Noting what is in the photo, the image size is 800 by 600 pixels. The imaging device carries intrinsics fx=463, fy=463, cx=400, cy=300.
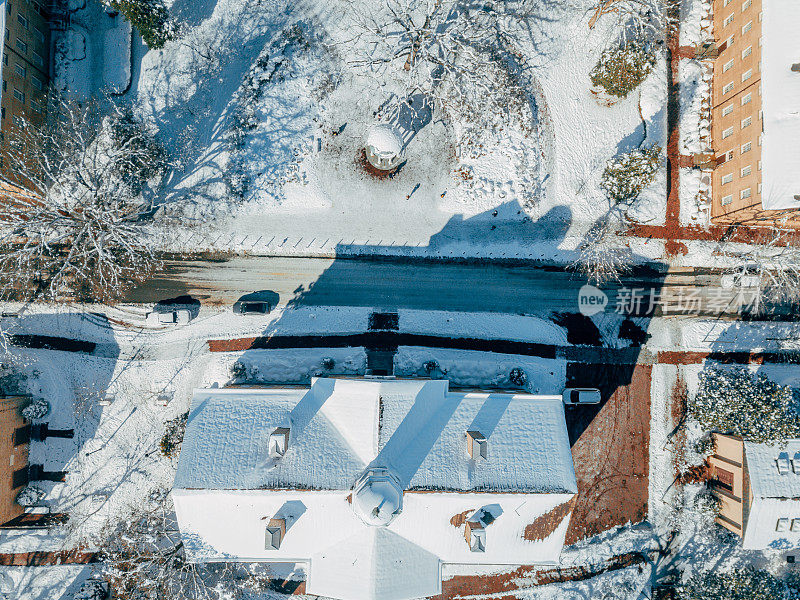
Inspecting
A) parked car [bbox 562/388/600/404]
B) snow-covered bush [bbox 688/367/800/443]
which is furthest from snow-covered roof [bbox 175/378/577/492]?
snow-covered bush [bbox 688/367/800/443]

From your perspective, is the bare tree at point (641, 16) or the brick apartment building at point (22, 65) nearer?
the brick apartment building at point (22, 65)

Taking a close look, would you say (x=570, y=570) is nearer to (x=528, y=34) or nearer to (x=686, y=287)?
(x=686, y=287)

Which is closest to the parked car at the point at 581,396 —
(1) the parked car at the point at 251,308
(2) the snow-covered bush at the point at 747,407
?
(2) the snow-covered bush at the point at 747,407

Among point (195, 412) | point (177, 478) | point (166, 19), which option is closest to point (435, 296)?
point (195, 412)

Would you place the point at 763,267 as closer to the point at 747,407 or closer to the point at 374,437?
the point at 747,407

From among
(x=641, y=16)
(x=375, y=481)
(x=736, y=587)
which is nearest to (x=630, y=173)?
(x=641, y=16)

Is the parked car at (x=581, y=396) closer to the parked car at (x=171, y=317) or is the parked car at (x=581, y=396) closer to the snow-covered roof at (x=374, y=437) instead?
the snow-covered roof at (x=374, y=437)
